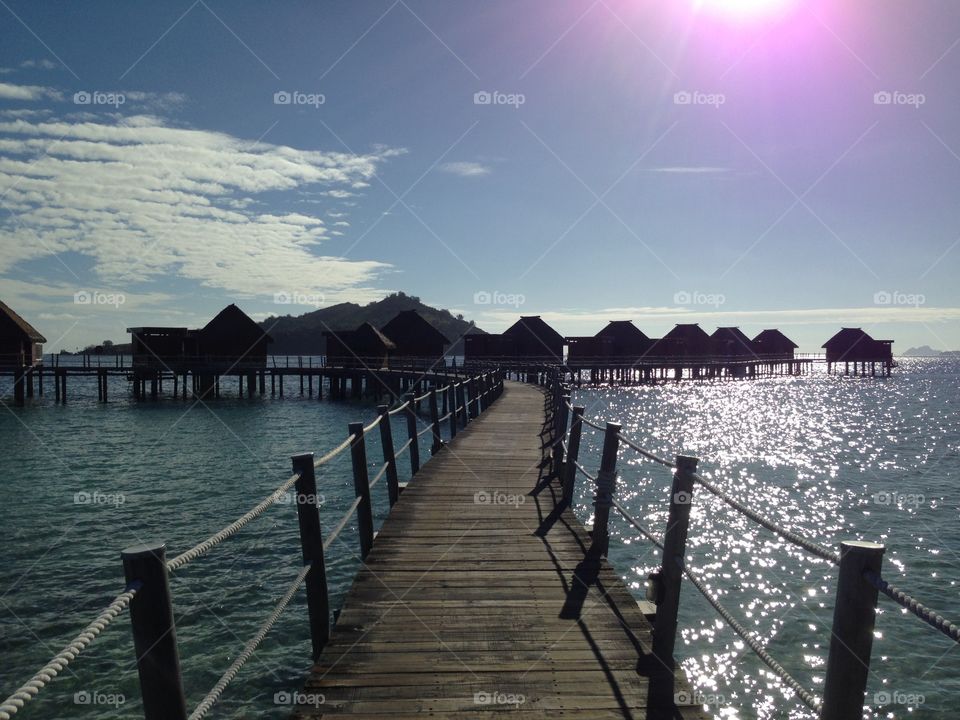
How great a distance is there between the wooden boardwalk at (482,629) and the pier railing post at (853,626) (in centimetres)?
117

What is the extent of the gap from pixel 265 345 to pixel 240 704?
163ft

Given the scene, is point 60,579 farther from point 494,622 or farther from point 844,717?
point 844,717

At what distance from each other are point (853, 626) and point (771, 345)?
326 ft

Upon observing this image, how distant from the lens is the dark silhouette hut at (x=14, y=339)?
47.2m

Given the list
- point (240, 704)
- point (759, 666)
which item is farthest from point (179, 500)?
point (759, 666)

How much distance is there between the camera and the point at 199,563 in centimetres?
1134

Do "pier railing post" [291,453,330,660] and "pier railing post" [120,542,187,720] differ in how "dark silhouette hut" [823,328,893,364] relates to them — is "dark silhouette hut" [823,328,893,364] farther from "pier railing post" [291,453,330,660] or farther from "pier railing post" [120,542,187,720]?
"pier railing post" [120,542,187,720]

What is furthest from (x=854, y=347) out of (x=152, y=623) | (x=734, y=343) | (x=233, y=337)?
(x=152, y=623)

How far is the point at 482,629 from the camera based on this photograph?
4.48m

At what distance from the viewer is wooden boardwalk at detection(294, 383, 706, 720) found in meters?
3.53

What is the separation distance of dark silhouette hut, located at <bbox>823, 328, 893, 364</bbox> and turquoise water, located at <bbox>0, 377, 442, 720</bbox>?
88.1 metres

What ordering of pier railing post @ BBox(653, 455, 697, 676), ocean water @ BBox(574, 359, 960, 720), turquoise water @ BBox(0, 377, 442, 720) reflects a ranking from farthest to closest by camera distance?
ocean water @ BBox(574, 359, 960, 720), turquoise water @ BBox(0, 377, 442, 720), pier railing post @ BBox(653, 455, 697, 676)

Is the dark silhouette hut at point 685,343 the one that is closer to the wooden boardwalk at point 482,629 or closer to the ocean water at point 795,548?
the ocean water at point 795,548

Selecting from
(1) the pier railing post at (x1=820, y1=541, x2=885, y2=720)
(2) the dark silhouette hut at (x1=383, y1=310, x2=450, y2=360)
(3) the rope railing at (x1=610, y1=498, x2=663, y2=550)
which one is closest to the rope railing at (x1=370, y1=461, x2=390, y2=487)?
(3) the rope railing at (x1=610, y1=498, x2=663, y2=550)
